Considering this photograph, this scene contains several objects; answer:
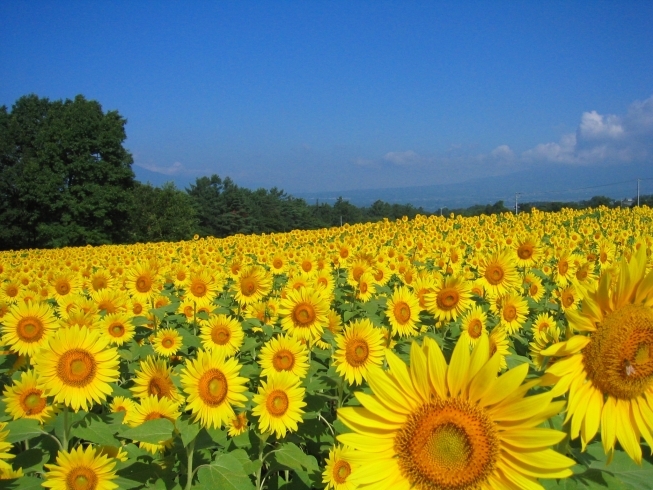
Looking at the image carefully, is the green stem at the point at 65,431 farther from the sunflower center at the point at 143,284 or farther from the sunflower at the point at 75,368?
the sunflower center at the point at 143,284

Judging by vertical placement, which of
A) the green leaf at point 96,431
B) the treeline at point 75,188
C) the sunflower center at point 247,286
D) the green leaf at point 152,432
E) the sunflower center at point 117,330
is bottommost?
the green leaf at point 96,431

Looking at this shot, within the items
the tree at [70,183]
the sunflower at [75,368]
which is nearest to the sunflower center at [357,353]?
the sunflower at [75,368]

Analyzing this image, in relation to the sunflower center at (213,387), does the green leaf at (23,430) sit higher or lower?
lower

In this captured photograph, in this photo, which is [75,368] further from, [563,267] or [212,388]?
[563,267]

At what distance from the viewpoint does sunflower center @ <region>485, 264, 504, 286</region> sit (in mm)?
5066

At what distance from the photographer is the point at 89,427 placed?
8.17 feet

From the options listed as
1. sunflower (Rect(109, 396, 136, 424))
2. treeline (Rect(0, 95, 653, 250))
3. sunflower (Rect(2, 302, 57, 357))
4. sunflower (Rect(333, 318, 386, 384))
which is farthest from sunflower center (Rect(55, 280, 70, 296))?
treeline (Rect(0, 95, 653, 250))

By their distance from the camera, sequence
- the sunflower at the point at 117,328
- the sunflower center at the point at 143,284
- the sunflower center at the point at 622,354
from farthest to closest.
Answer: the sunflower center at the point at 143,284 → the sunflower at the point at 117,328 → the sunflower center at the point at 622,354

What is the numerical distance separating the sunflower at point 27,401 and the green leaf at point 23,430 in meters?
0.17

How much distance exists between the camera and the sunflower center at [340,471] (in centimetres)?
279

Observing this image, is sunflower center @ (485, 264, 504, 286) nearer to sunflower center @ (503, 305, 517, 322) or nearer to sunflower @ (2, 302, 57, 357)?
sunflower center @ (503, 305, 517, 322)

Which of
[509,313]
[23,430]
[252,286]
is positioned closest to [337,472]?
[23,430]

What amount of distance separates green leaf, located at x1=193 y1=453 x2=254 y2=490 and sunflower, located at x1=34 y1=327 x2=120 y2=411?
616 millimetres

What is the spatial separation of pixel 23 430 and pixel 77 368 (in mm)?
360
